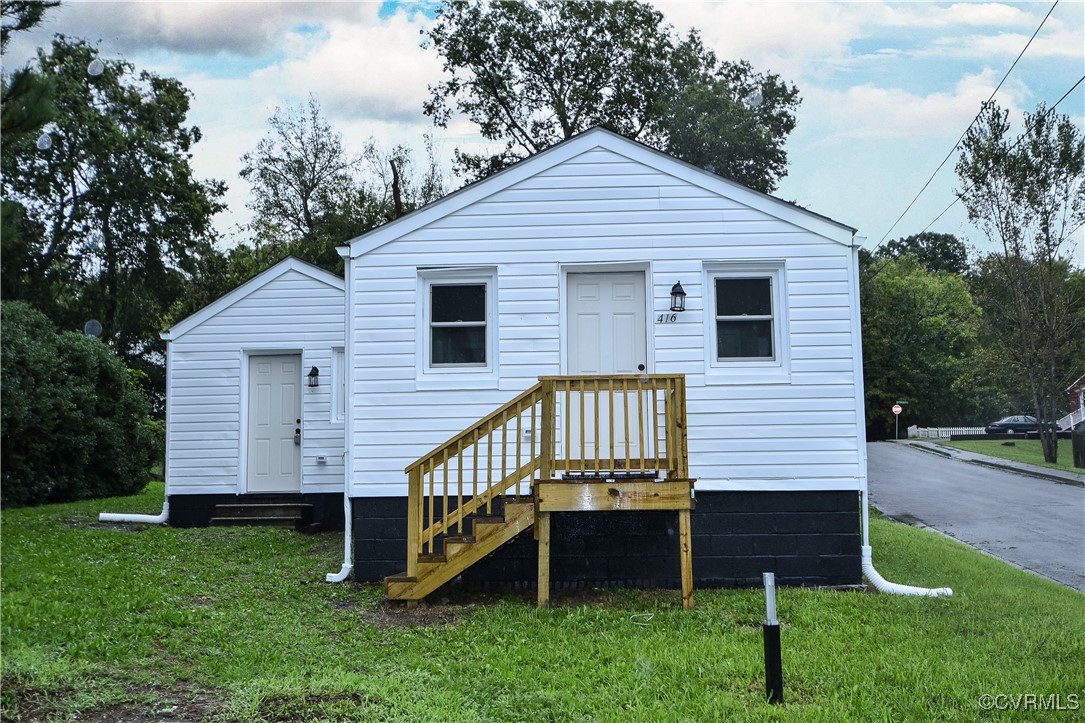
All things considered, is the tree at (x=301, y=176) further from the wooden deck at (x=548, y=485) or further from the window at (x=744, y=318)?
the wooden deck at (x=548, y=485)

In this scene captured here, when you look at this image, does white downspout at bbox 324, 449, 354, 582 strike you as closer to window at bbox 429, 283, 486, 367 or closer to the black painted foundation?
the black painted foundation

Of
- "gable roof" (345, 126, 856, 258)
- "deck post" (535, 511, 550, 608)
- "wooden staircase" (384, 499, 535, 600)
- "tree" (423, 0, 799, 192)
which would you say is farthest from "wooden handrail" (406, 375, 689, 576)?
"tree" (423, 0, 799, 192)

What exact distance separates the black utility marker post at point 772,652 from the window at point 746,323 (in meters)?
3.89

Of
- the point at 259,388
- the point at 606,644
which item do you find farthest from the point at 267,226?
the point at 606,644

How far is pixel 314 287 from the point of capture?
1313 cm

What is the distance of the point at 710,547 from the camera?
8719mm

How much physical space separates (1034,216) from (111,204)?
26.5 m

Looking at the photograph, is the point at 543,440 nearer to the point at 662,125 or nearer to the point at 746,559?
the point at 746,559

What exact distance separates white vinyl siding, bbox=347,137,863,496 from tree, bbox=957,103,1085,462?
22074 mm

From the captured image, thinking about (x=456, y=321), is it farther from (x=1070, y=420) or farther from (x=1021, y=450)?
(x=1070, y=420)

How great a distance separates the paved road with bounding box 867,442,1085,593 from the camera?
11500 millimetres

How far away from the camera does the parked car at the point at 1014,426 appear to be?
44250mm

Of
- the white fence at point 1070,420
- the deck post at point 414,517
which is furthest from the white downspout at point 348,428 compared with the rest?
the white fence at point 1070,420

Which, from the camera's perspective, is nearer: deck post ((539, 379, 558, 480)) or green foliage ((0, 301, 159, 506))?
deck post ((539, 379, 558, 480))
